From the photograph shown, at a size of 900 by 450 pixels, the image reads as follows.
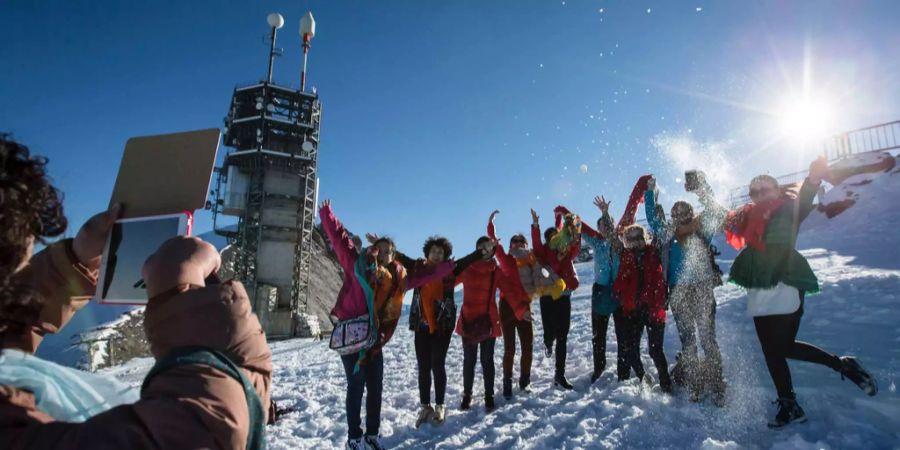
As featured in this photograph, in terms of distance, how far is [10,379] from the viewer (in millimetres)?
887

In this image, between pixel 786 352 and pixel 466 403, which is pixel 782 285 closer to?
pixel 786 352

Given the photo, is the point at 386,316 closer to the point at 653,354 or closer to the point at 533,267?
the point at 533,267

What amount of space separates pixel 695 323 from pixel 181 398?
5.26 meters

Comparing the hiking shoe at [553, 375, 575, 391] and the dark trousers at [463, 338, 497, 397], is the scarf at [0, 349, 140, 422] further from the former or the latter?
the hiking shoe at [553, 375, 575, 391]

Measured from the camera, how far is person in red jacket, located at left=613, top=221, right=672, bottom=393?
501cm

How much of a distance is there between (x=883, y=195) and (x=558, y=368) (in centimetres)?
2223

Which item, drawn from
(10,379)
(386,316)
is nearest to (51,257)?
(10,379)

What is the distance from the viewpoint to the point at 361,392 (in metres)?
4.14

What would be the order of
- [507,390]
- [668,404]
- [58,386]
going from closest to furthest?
[58,386], [668,404], [507,390]

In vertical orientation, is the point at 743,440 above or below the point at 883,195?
below

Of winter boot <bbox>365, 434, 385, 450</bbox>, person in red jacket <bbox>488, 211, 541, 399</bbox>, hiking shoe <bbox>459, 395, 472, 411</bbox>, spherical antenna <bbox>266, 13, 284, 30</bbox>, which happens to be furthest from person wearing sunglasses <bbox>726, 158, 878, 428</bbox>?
spherical antenna <bbox>266, 13, 284, 30</bbox>

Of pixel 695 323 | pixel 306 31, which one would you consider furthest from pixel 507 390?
pixel 306 31

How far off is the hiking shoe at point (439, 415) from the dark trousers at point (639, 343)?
2399 mm

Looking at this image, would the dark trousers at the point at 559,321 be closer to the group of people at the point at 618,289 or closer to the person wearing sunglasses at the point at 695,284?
the group of people at the point at 618,289
